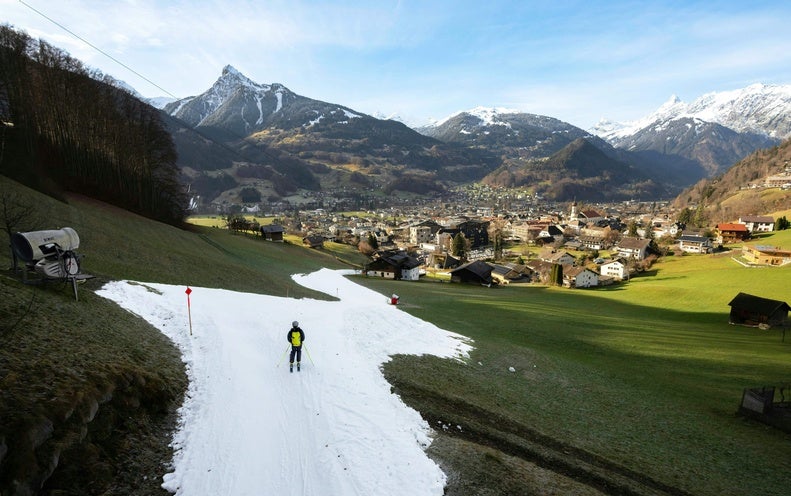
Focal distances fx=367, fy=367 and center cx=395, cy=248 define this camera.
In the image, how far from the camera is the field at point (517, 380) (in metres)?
9.52

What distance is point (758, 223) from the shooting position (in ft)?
375

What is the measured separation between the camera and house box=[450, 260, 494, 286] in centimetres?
7431

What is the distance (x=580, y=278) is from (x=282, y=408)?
3003 inches

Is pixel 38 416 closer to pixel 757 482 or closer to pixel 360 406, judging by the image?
pixel 360 406

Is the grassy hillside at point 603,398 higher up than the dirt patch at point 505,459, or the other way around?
the dirt patch at point 505,459

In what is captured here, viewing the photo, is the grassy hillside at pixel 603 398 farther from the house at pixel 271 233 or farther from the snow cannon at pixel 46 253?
the house at pixel 271 233

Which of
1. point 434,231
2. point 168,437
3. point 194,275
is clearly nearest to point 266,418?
point 168,437

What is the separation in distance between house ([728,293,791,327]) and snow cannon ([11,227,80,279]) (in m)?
62.4

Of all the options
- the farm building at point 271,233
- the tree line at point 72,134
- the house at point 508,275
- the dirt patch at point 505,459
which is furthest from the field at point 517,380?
the farm building at point 271,233

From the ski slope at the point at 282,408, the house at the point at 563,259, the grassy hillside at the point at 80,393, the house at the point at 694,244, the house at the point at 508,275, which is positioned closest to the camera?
the grassy hillside at the point at 80,393

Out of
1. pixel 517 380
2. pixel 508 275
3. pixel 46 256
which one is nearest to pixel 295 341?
pixel 46 256

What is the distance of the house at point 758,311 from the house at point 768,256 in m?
38.3

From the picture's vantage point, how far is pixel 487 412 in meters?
14.8

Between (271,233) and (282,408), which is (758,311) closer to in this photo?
(282,408)
